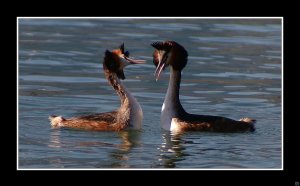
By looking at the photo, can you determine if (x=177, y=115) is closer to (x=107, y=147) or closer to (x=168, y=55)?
(x=168, y=55)

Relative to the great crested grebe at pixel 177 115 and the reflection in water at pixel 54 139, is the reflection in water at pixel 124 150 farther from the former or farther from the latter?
the reflection in water at pixel 54 139

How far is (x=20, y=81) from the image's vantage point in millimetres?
22344

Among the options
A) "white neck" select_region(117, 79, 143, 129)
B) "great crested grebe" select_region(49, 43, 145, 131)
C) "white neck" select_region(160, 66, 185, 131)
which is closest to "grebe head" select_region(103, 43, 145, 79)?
"great crested grebe" select_region(49, 43, 145, 131)

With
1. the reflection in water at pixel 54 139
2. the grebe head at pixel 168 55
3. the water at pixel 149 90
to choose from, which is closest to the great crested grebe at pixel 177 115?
the grebe head at pixel 168 55

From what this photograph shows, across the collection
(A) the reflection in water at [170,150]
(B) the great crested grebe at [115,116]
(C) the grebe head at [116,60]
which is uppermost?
(C) the grebe head at [116,60]

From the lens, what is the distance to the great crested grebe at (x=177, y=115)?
17.9 metres

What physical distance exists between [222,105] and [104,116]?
3.39m

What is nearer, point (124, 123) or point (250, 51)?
point (124, 123)

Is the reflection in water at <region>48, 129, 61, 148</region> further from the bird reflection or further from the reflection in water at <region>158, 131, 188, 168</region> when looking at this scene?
the reflection in water at <region>158, 131, 188, 168</region>

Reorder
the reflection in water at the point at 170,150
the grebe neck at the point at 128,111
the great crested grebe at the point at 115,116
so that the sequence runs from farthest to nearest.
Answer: the grebe neck at the point at 128,111 → the great crested grebe at the point at 115,116 → the reflection in water at the point at 170,150

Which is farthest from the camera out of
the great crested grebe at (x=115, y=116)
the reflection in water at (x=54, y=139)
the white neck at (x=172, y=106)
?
the white neck at (x=172, y=106)

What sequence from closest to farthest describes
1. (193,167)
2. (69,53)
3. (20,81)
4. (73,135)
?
(193,167), (73,135), (20,81), (69,53)

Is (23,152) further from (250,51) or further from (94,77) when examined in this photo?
(250,51)

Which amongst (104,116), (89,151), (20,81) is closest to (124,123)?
(104,116)
